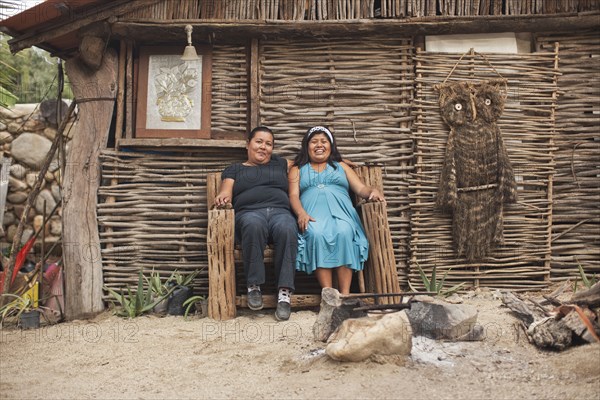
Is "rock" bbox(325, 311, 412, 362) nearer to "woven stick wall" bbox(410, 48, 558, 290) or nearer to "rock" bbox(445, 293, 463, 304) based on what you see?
"rock" bbox(445, 293, 463, 304)

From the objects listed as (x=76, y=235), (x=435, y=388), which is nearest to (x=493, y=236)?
(x=435, y=388)

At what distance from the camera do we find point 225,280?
5.21 m

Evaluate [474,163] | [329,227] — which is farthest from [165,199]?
[474,163]

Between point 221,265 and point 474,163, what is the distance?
2.44 meters

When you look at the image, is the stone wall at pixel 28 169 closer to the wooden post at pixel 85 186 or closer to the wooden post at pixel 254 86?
the wooden post at pixel 85 186

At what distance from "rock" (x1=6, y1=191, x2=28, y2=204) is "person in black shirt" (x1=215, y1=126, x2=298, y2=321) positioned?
454 centimetres

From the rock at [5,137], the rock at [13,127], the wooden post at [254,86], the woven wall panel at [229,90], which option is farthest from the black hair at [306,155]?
the rock at [5,137]

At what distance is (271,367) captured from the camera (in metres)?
3.90

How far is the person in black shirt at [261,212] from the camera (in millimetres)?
5137

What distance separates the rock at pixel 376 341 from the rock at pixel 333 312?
0.46 m

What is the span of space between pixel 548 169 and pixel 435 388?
133 inches

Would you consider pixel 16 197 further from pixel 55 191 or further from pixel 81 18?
pixel 81 18

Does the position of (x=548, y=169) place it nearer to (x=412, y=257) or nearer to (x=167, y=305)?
(x=412, y=257)

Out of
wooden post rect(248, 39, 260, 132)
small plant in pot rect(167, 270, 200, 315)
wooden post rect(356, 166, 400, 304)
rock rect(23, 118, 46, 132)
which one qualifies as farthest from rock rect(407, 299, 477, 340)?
rock rect(23, 118, 46, 132)
